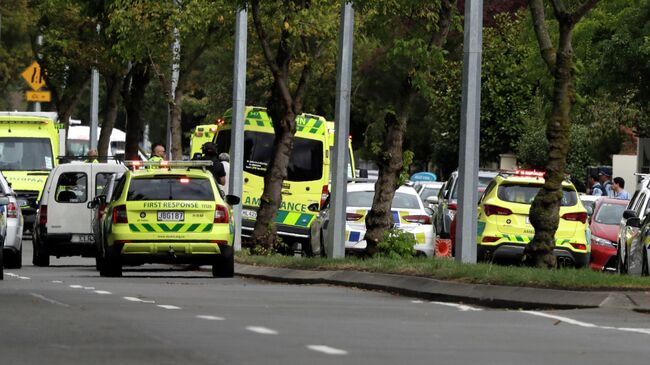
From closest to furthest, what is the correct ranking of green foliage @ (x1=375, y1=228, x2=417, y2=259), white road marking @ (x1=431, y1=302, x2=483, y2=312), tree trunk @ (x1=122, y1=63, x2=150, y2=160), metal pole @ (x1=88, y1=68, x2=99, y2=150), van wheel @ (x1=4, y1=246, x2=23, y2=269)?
white road marking @ (x1=431, y1=302, x2=483, y2=312) < green foliage @ (x1=375, y1=228, x2=417, y2=259) < van wheel @ (x1=4, y1=246, x2=23, y2=269) < tree trunk @ (x1=122, y1=63, x2=150, y2=160) < metal pole @ (x1=88, y1=68, x2=99, y2=150)

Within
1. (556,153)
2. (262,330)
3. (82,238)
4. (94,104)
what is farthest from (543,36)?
(94,104)

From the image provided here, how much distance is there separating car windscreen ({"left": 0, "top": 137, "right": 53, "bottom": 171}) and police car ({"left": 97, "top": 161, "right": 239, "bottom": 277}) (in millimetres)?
19589

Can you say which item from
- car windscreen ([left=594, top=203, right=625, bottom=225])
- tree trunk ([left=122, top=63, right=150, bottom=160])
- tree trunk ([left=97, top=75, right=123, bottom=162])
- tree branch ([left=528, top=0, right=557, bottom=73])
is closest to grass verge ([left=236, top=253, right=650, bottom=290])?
tree branch ([left=528, top=0, right=557, bottom=73])

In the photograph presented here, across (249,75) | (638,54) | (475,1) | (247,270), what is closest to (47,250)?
(247,270)

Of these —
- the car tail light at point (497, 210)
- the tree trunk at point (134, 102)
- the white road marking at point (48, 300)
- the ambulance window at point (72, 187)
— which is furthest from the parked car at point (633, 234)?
the tree trunk at point (134, 102)

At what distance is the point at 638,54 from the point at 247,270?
61.7ft

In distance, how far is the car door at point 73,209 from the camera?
3269 centimetres

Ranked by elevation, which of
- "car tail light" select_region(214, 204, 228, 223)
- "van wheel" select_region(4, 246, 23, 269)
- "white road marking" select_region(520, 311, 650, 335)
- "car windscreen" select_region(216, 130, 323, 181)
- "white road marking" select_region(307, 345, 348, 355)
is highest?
"car windscreen" select_region(216, 130, 323, 181)

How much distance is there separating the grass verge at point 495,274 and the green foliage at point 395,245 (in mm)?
1725

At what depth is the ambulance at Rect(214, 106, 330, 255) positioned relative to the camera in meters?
38.7

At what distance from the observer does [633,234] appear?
2664 cm

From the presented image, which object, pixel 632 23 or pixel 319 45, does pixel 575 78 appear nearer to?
pixel 319 45

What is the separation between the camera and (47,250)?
32562 millimetres

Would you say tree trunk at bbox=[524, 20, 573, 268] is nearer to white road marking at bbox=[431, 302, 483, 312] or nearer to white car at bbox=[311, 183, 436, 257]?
white road marking at bbox=[431, 302, 483, 312]
